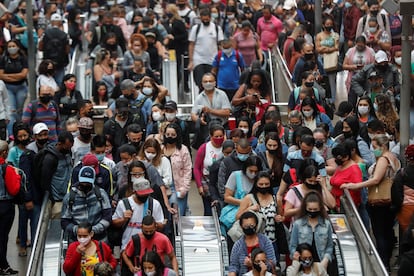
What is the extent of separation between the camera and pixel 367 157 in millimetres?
19125

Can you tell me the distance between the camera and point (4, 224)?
738 inches

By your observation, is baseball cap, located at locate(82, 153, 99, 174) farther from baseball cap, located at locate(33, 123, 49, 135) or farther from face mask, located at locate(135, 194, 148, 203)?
baseball cap, located at locate(33, 123, 49, 135)

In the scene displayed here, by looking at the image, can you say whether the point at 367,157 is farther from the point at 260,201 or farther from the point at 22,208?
the point at 22,208

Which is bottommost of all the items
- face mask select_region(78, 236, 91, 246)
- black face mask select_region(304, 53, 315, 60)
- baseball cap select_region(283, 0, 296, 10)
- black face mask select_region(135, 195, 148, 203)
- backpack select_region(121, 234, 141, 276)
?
backpack select_region(121, 234, 141, 276)

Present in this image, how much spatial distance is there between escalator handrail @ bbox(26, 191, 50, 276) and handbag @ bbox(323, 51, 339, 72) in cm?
877

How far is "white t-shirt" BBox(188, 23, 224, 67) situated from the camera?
84.9 ft

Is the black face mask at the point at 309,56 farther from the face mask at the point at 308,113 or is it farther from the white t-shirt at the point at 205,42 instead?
the face mask at the point at 308,113

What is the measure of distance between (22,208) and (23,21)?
9915 mm

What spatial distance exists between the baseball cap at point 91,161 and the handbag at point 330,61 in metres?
9.19

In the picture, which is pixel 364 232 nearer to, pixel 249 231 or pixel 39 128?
pixel 249 231

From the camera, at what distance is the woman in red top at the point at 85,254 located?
1656 centimetres

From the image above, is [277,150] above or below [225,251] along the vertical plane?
above

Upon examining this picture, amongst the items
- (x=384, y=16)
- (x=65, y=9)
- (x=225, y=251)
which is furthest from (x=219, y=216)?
(x=65, y=9)

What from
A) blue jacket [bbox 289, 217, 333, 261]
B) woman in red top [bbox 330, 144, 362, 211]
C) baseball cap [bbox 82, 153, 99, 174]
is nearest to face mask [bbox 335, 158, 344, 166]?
woman in red top [bbox 330, 144, 362, 211]
